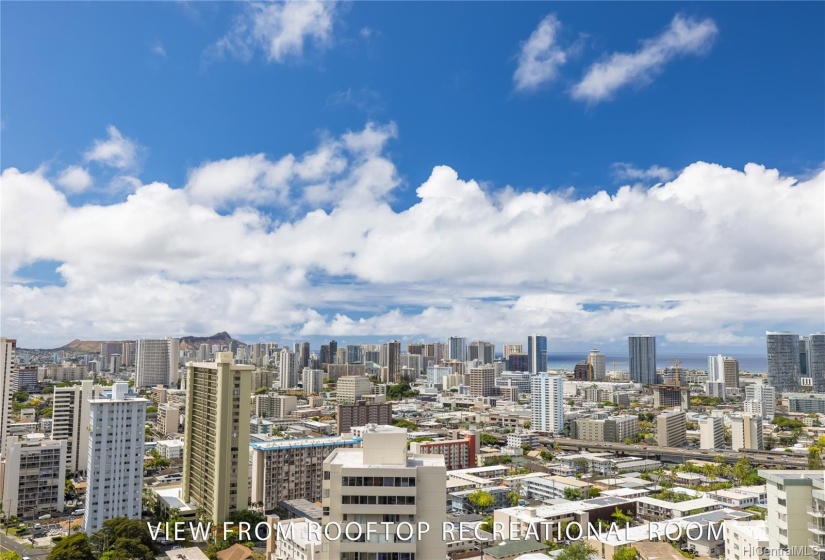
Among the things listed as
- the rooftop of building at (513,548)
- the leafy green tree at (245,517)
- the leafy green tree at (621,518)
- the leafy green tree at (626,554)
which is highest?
the leafy green tree at (626,554)

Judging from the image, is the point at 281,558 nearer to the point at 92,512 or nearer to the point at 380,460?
the point at 92,512

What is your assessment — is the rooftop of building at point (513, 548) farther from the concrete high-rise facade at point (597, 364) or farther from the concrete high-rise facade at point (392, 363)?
the concrete high-rise facade at point (597, 364)

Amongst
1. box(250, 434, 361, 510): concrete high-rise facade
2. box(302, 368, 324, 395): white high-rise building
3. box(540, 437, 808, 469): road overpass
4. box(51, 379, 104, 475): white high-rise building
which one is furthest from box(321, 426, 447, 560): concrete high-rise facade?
box(302, 368, 324, 395): white high-rise building

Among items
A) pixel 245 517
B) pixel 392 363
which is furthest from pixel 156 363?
pixel 245 517

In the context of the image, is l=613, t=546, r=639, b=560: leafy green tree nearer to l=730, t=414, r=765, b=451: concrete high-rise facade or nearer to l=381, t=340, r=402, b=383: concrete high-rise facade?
l=730, t=414, r=765, b=451: concrete high-rise facade

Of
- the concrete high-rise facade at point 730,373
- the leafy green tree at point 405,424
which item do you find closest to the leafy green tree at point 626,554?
the leafy green tree at point 405,424

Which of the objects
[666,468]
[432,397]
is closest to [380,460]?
[666,468]

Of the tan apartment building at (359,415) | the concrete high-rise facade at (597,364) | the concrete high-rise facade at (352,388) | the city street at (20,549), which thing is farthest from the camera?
the concrete high-rise facade at (597,364)
